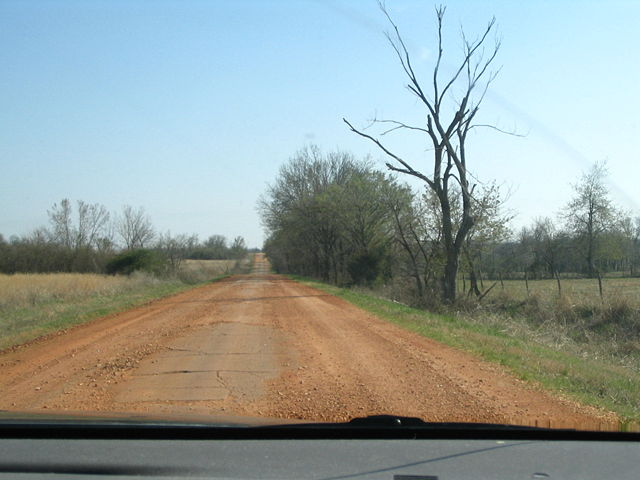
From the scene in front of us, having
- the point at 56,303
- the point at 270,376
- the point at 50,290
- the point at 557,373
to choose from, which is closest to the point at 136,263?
the point at 50,290

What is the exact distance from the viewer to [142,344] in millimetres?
11906

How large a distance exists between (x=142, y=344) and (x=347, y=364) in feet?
14.9

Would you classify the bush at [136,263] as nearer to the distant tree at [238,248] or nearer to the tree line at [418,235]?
the tree line at [418,235]

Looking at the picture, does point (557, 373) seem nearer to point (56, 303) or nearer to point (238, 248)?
point (56, 303)

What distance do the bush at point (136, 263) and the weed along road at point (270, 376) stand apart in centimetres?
3742

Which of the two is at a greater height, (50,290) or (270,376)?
(50,290)

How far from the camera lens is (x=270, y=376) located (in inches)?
345

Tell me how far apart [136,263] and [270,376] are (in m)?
45.2

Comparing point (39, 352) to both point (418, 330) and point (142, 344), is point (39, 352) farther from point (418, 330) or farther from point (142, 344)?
point (418, 330)

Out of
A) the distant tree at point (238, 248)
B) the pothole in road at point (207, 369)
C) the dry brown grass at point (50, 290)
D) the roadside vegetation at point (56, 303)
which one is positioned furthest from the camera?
the distant tree at point (238, 248)

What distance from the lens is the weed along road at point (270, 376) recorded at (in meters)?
6.89

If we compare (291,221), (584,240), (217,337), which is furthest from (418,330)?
(291,221)

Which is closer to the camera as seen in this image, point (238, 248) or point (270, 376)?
point (270, 376)

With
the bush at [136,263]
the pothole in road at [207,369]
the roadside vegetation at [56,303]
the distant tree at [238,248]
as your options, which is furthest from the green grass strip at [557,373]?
the distant tree at [238,248]
